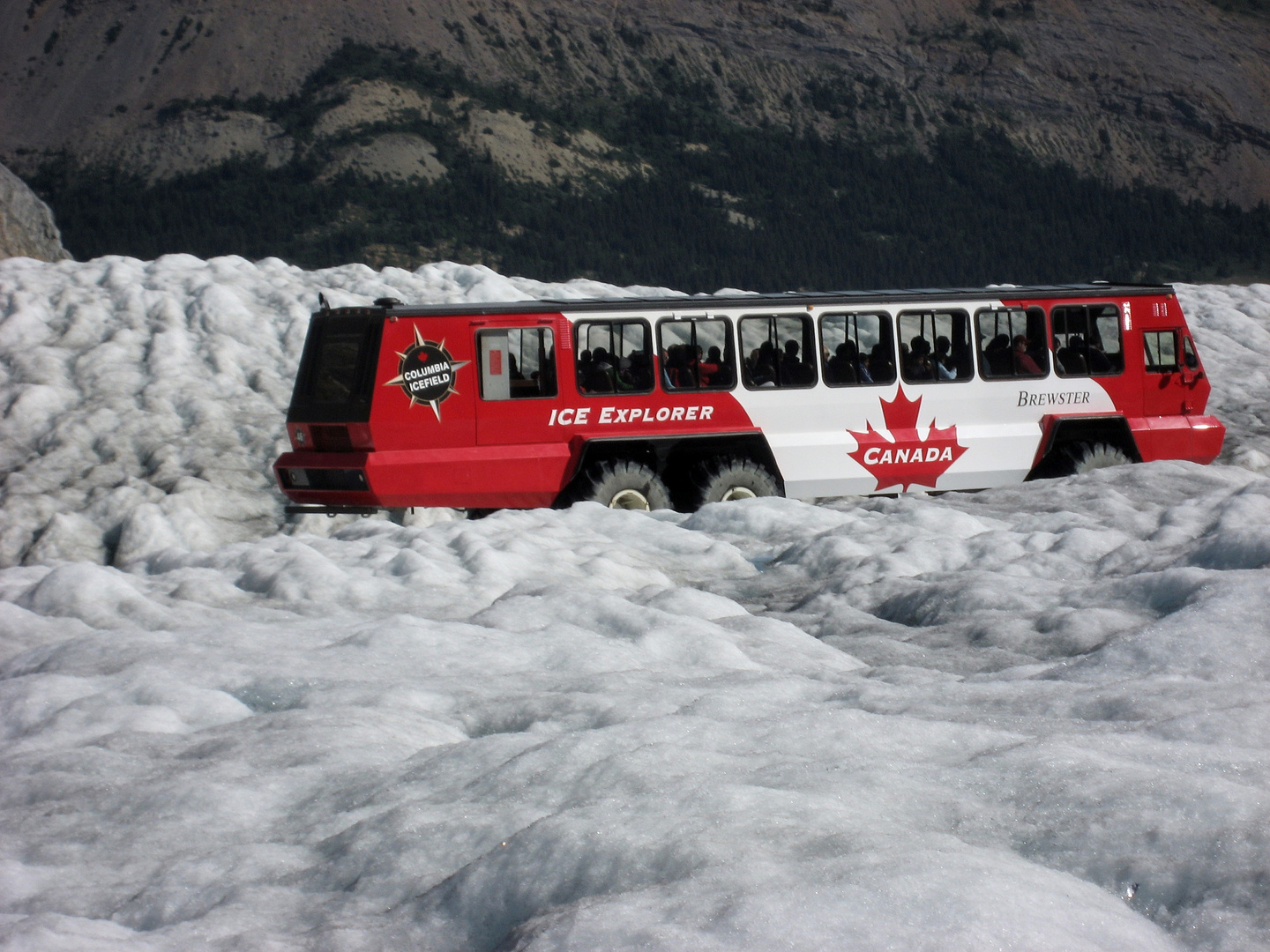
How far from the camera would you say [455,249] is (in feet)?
540

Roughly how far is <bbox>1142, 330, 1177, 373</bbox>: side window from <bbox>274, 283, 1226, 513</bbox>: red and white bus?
21 mm

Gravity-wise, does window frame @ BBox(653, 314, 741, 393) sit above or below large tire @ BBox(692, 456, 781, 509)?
above

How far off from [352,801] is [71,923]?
1146 mm

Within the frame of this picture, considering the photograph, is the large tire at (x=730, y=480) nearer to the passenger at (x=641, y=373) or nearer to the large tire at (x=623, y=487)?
the large tire at (x=623, y=487)

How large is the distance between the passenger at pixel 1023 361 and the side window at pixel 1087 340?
0.26 meters

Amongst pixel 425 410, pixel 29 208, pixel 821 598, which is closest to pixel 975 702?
pixel 821 598

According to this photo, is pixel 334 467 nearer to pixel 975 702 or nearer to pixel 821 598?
pixel 821 598

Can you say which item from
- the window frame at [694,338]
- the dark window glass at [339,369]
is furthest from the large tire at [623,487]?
the dark window glass at [339,369]

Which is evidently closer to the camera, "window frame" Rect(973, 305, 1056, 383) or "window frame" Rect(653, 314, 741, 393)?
"window frame" Rect(653, 314, 741, 393)

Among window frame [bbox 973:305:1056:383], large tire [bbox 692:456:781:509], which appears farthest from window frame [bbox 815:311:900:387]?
large tire [bbox 692:456:781:509]

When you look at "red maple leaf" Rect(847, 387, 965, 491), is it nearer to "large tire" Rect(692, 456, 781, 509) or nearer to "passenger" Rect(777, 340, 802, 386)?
"passenger" Rect(777, 340, 802, 386)

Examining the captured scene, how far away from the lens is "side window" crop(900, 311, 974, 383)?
486 inches

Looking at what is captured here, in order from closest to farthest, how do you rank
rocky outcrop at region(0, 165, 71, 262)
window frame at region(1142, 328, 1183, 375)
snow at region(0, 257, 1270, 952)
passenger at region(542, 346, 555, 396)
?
snow at region(0, 257, 1270, 952) → passenger at region(542, 346, 555, 396) → window frame at region(1142, 328, 1183, 375) → rocky outcrop at region(0, 165, 71, 262)

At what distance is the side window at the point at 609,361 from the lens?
38.4ft
